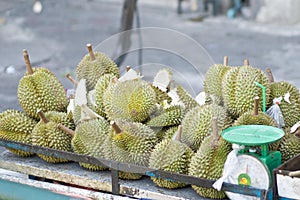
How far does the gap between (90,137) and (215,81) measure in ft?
1.78

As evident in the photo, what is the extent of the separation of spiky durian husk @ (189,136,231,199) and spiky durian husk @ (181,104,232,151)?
0.12 m

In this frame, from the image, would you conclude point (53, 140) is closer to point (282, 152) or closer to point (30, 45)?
point (282, 152)

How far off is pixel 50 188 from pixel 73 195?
0.11 meters

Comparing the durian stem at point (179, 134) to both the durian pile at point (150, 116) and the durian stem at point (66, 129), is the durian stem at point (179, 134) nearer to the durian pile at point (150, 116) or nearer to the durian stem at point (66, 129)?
the durian pile at point (150, 116)

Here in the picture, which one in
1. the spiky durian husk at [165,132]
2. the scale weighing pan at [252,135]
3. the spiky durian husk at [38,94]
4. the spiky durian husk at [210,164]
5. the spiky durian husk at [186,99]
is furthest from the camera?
the spiky durian husk at [38,94]

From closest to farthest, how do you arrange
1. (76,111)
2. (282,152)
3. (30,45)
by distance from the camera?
(282,152)
(76,111)
(30,45)

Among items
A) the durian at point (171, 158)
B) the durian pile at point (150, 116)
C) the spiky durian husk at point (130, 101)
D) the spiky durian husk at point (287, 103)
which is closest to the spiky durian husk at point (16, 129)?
the durian pile at point (150, 116)

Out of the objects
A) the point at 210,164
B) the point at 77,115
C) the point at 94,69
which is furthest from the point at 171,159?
the point at 94,69

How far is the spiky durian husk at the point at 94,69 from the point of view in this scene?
7.99ft

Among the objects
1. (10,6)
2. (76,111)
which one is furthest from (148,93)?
(10,6)

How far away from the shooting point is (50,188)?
7.01 ft

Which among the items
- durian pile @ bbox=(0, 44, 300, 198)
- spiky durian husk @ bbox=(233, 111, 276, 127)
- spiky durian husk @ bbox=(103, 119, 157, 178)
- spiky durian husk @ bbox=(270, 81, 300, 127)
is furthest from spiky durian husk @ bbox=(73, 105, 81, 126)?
spiky durian husk @ bbox=(270, 81, 300, 127)

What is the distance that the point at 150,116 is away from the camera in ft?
7.17

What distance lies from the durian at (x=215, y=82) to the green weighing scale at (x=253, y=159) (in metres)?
0.41
